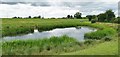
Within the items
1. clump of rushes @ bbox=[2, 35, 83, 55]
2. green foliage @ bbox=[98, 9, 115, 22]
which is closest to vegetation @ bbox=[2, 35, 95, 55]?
clump of rushes @ bbox=[2, 35, 83, 55]

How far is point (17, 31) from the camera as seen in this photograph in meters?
31.6

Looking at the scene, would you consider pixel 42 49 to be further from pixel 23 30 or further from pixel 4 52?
pixel 23 30

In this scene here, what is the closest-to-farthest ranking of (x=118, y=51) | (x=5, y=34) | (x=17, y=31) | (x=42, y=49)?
(x=118, y=51) → (x=42, y=49) → (x=5, y=34) → (x=17, y=31)

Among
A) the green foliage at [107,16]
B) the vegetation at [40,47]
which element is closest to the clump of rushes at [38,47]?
the vegetation at [40,47]

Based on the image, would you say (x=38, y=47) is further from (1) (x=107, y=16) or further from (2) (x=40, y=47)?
(1) (x=107, y=16)

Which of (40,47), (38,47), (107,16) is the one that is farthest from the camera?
(107,16)

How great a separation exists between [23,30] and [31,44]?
1889 centimetres

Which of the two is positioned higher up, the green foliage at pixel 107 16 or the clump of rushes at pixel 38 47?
the green foliage at pixel 107 16

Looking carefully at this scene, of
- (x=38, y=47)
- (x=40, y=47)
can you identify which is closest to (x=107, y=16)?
(x=40, y=47)

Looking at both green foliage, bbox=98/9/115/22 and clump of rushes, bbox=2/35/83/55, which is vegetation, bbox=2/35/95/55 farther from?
green foliage, bbox=98/9/115/22

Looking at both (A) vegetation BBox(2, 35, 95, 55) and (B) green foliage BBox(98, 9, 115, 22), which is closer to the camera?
(A) vegetation BBox(2, 35, 95, 55)

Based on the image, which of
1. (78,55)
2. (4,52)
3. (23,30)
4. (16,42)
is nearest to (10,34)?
(23,30)

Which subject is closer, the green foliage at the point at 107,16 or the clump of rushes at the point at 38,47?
the clump of rushes at the point at 38,47

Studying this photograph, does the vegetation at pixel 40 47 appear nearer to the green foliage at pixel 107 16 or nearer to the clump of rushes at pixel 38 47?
the clump of rushes at pixel 38 47
